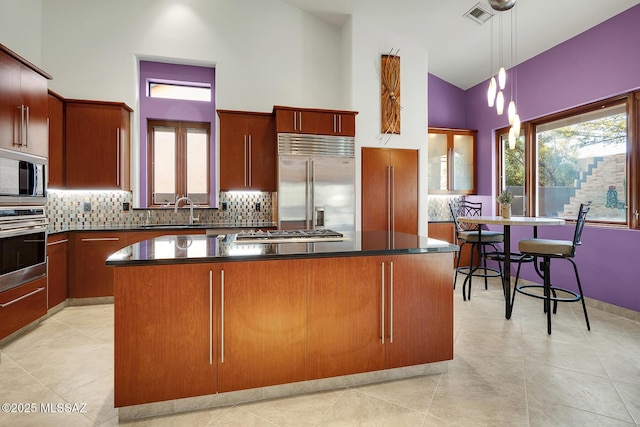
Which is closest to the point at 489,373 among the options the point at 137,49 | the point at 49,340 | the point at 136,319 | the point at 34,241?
the point at 136,319

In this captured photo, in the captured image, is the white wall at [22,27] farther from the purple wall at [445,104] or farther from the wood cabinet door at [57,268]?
the purple wall at [445,104]

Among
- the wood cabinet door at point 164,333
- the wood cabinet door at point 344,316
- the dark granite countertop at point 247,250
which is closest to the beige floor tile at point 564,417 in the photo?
the wood cabinet door at point 344,316

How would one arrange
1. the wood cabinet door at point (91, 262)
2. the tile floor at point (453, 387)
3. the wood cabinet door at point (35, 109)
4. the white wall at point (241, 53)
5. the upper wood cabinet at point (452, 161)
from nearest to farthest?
1. the tile floor at point (453, 387)
2. the wood cabinet door at point (35, 109)
3. the wood cabinet door at point (91, 262)
4. the white wall at point (241, 53)
5. the upper wood cabinet at point (452, 161)

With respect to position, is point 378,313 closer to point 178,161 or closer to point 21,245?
point 21,245

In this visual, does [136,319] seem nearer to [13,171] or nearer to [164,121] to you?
[13,171]

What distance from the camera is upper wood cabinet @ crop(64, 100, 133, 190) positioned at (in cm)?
401

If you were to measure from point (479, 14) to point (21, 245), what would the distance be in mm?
5455

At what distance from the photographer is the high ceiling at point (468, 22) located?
3.72 meters

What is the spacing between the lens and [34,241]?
3.12 m

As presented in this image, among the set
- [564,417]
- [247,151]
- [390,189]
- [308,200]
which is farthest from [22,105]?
[564,417]

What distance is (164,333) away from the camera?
176cm

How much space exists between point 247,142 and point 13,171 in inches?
94.4

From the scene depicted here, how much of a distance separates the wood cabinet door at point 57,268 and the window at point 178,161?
4.01 ft

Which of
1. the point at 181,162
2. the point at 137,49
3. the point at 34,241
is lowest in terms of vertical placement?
the point at 34,241
